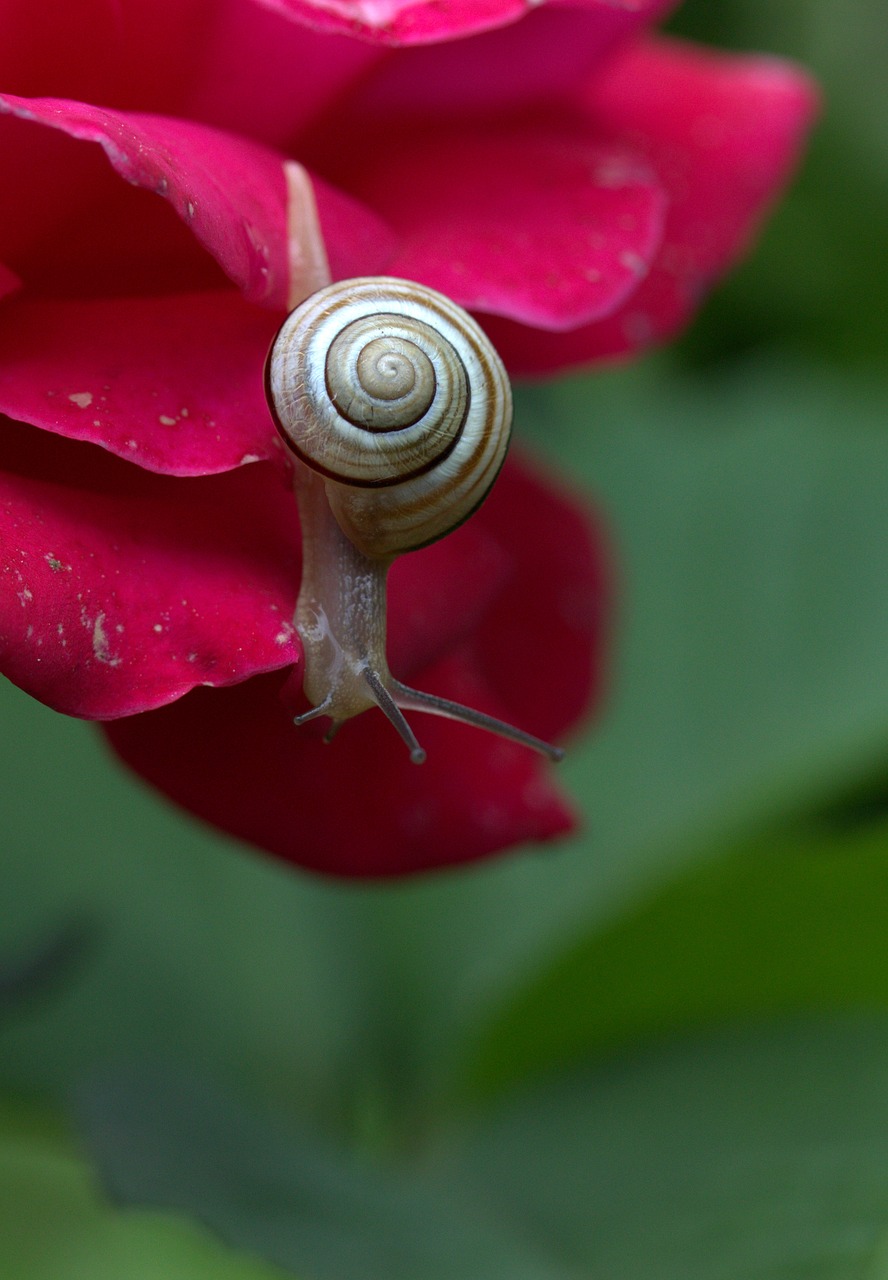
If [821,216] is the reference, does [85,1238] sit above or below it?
below

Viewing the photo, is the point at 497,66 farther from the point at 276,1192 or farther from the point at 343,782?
the point at 276,1192

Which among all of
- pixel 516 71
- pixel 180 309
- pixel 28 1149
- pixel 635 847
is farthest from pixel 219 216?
pixel 635 847

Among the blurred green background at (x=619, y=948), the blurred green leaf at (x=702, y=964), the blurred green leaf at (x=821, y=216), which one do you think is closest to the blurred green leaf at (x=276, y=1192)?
the blurred green background at (x=619, y=948)

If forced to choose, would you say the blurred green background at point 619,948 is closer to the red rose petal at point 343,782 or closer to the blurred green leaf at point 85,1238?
the blurred green leaf at point 85,1238

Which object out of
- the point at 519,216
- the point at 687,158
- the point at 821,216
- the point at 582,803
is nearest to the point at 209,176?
the point at 519,216

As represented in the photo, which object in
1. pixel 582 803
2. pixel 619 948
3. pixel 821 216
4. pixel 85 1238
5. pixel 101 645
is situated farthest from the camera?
pixel 821 216

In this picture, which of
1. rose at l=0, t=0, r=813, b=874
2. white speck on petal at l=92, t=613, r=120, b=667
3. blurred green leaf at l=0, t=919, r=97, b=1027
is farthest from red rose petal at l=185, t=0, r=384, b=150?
blurred green leaf at l=0, t=919, r=97, b=1027

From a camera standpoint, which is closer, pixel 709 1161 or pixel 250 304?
pixel 250 304
